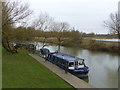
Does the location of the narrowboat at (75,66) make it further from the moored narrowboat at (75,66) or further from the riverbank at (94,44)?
the riverbank at (94,44)

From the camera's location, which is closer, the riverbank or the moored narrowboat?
the moored narrowboat

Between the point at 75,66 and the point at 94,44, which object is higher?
the point at 94,44

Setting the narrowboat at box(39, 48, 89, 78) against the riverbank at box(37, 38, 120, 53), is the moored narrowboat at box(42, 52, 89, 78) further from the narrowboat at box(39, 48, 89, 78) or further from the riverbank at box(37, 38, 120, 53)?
the riverbank at box(37, 38, 120, 53)

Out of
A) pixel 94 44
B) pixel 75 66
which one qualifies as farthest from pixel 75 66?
pixel 94 44

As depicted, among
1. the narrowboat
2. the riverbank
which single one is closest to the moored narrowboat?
the narrowboat

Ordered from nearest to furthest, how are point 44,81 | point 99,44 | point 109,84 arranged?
point 44,81
point 109,84
point 99,44

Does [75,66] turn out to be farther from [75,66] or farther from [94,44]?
[94,44]

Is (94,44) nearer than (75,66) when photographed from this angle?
No

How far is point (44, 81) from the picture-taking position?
1015 centimetres

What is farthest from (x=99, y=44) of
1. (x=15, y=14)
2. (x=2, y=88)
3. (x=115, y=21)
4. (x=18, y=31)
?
(x=2, y=88)

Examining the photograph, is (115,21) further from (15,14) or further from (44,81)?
(44,81)

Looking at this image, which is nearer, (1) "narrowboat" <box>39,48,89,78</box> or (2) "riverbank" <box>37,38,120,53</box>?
(1) "narrowboat" <box>39,48,89,78</box>

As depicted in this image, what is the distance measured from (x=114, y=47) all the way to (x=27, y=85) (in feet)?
100

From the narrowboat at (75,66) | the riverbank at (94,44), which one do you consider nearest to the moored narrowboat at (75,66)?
the narrowboat at (75,66)
